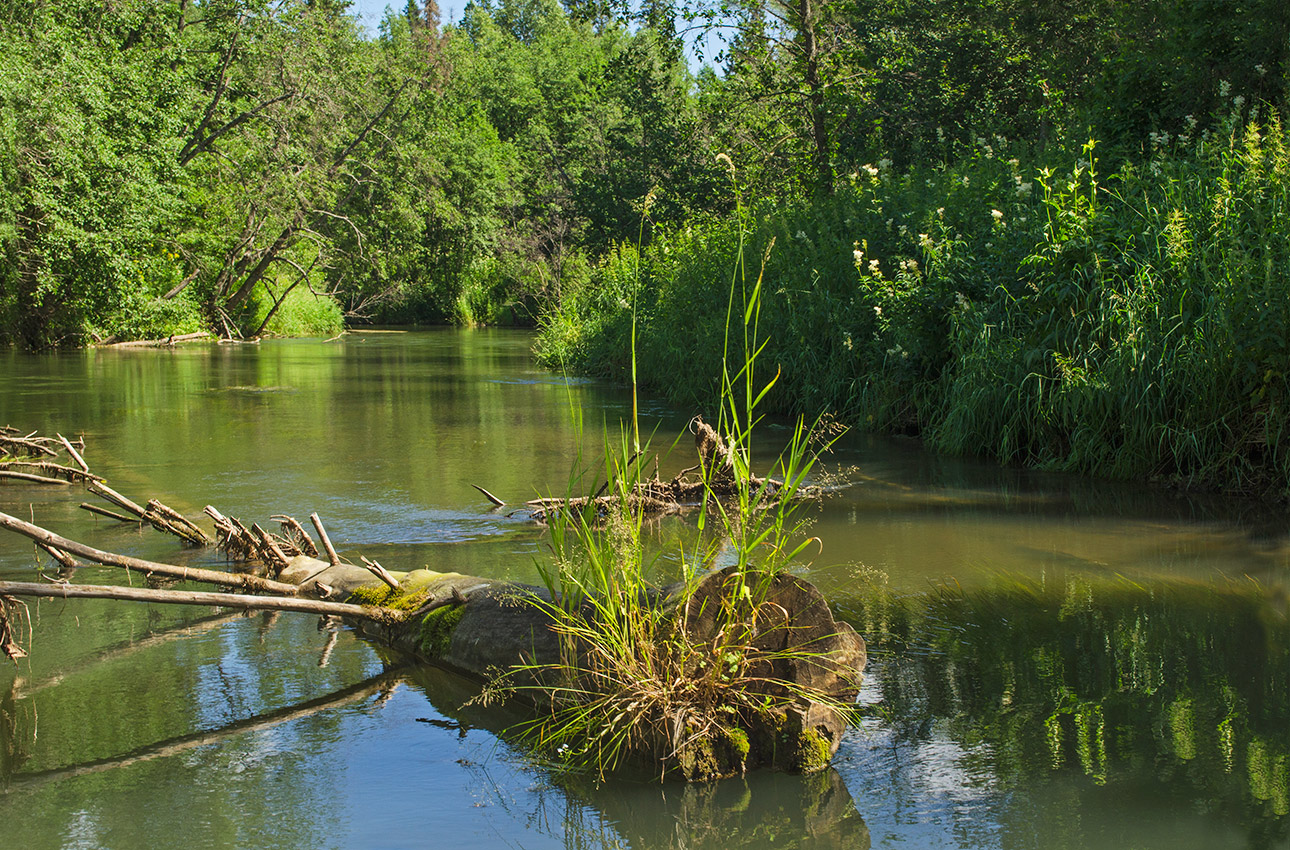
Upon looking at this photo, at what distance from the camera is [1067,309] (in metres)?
A: 9.22

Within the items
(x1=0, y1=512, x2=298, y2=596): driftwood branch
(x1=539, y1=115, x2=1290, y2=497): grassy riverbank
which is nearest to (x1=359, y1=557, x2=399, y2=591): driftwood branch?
(x1=0, y1=512, x2=298, y2=596): driftwood branch

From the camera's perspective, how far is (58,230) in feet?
74.9

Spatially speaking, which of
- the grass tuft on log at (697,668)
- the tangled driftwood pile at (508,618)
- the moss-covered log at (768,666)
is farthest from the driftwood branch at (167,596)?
the grass tuft on log at (697,668)

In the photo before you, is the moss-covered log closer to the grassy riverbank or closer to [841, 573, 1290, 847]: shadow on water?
[841, 573, 1290, 847]: shadow on water

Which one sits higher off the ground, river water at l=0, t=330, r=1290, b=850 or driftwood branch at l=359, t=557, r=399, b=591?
driftwood branch at l=359, t=557, r=399, b=591

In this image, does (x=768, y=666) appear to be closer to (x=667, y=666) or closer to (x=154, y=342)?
(x=667, y=666)

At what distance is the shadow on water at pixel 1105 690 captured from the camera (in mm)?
3328

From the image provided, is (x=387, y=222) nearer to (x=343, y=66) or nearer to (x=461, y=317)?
(x=343, y=66)

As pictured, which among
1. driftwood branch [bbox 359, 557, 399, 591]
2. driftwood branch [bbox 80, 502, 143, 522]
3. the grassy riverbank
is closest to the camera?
driftwood branch [bbox 359, 557, 399, 591]

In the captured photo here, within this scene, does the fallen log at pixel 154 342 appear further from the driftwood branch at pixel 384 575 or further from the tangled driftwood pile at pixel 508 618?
the driftwood branch at pixel 384 575

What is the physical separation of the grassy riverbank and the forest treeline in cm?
4

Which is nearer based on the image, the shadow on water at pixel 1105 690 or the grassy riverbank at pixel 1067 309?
the shadow on water at pixel 1105 690

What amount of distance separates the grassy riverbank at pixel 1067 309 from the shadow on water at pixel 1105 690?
2.41 m

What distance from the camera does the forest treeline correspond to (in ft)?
28.1
